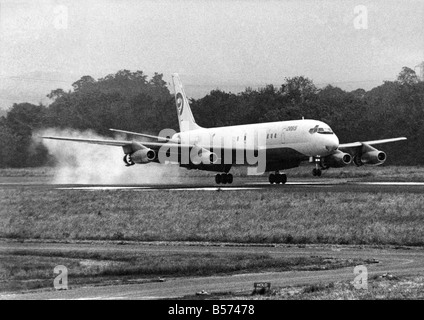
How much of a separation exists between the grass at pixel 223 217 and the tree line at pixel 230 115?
43.3 m

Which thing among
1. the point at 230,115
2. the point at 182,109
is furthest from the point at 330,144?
the point at 230,115

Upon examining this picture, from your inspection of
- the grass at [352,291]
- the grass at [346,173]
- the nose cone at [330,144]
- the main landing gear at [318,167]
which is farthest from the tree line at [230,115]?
the grass at [352,291]

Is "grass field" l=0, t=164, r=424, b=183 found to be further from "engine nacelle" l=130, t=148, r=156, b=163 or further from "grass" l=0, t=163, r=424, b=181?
"engine nacelle" l=130, t=148, r=156, b=163

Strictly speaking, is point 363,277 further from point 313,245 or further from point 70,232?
point 70,232

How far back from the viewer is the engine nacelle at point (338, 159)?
59.2m

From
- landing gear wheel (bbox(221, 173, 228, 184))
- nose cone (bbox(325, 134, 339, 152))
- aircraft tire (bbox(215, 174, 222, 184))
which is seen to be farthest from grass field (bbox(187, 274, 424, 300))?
aircraft tire (bbox(215, 174, 222, 184))

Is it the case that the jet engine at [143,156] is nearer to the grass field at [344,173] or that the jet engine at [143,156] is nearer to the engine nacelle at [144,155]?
the engine nacelle at [144,155]

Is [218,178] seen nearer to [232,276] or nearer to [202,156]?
[202,156]

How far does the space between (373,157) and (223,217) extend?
2552 cm

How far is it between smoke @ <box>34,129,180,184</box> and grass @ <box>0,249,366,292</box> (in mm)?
44172

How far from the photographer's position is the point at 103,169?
76.3m

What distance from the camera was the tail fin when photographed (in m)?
74.8
